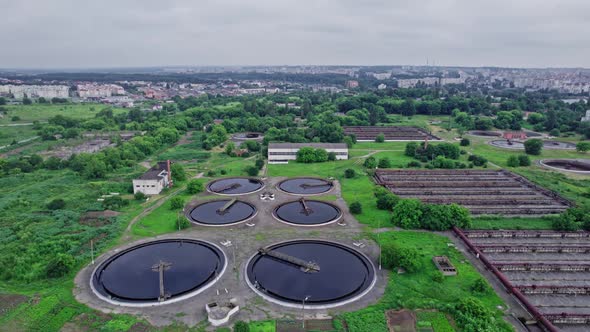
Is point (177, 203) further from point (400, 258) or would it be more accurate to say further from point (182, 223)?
point (400, 258)

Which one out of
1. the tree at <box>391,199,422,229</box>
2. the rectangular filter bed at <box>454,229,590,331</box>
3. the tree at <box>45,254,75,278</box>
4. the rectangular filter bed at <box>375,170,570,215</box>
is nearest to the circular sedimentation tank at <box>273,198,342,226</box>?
the tree at <box>391,199,422,229</box>

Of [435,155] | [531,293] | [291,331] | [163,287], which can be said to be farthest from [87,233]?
[435,155]

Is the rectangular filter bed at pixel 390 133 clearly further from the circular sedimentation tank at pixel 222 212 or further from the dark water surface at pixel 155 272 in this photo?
the dark water surface at pixel 155 272

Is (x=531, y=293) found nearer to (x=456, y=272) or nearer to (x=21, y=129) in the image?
(x=456, y=272)

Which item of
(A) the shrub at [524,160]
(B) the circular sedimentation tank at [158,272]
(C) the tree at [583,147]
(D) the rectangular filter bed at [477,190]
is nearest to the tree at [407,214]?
(D) the rectangular filter bed at [477,190]

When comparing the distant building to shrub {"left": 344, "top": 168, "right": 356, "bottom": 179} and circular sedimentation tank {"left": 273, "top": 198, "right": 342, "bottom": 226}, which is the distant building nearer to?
circular sedimentation tank {"left": 273, "top": 198, "right": 342, "bottom": 226}

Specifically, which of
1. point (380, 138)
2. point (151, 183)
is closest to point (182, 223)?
point (151, 183)
